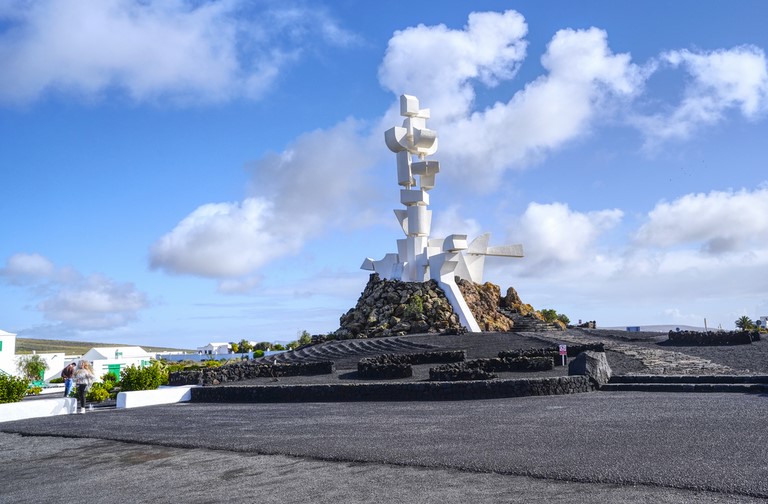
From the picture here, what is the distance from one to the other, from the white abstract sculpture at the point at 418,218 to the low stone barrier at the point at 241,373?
1687 cm

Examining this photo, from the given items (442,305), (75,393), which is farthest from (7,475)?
(442,305)

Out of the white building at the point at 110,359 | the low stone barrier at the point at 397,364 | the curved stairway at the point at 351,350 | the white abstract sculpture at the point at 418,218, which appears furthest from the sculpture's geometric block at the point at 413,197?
the white building at the point at 110,359

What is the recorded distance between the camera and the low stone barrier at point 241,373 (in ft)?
74.3

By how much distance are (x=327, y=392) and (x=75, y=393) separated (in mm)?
7845

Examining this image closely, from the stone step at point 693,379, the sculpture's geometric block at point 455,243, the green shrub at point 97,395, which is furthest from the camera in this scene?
the sculpture's geometric block at point 455,243

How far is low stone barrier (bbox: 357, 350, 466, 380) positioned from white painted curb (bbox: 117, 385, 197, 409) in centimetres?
572

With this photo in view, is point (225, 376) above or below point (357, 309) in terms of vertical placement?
below

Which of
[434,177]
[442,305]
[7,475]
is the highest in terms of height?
[434,177]

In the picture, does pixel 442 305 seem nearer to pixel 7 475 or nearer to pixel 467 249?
pixel 467 249

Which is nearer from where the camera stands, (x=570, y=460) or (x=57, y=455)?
(x=570, y=460)

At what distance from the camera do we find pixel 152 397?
19.4 meters

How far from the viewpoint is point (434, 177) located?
4172 cm

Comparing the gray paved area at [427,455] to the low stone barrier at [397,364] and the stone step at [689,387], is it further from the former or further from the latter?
the low stone barrier at [397,364]

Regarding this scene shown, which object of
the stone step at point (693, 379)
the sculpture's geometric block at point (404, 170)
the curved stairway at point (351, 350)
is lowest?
the stone step at point (693, 379)
